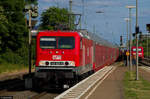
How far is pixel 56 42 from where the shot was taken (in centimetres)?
1898

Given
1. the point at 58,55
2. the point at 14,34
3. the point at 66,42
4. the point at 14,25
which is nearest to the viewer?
the point at 58,55

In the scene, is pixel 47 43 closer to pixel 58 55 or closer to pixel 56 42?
pixel 56 42

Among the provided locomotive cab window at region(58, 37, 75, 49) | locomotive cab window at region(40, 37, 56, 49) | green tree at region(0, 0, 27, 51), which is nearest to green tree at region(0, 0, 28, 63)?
green tree at region(0, 0, 27, 51)

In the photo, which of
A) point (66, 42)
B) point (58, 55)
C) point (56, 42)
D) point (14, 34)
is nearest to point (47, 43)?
point (56, 42)

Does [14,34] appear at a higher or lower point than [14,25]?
lower

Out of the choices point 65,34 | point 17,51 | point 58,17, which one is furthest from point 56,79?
point 58,17

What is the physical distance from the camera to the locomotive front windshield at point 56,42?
61.9ft

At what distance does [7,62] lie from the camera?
1811 inches

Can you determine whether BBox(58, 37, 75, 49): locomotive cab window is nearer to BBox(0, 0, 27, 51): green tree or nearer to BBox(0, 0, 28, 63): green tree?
BBox(0, 0, 28, 63): green tree

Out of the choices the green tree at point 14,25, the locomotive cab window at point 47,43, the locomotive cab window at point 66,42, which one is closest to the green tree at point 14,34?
the green tree at point 14,25

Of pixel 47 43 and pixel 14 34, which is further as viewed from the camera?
pixel 14 34

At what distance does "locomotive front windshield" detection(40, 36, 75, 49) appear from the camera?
18875mm

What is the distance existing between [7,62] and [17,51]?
403 centimetres

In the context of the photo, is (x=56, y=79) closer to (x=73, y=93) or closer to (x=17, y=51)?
(x=73, y=93)
